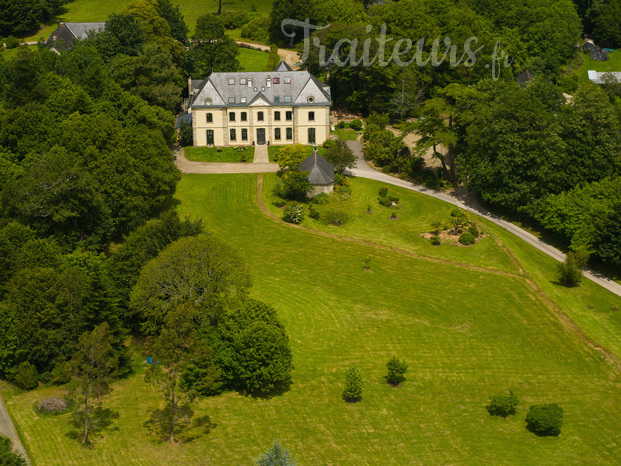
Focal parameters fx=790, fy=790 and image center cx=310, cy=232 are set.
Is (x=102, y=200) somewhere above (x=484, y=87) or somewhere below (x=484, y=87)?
below

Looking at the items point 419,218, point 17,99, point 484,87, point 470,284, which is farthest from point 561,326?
point 17,99

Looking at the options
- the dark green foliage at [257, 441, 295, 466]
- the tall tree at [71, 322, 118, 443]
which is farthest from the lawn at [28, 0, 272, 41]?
the dark green foliage at [257, 441, 295, 466]

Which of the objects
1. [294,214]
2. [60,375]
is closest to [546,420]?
[60,375]

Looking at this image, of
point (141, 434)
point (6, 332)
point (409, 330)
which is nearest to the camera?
point (141, 434)

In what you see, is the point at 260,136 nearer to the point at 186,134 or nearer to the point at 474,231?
the point at 186,134

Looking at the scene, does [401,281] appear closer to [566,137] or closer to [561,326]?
[561,326]

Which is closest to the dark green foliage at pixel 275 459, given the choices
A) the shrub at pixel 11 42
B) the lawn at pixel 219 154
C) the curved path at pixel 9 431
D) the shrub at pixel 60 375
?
the curved path at pixel 9 431

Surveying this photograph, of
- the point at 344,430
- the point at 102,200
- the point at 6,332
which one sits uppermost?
the point at 102,200
